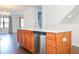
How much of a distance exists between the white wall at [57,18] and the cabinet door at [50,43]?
1.34 metres

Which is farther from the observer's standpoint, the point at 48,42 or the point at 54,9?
the point at 54,9

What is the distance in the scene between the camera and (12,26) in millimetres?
6723

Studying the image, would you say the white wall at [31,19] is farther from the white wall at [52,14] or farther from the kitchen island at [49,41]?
the kitchen island at [49,41]

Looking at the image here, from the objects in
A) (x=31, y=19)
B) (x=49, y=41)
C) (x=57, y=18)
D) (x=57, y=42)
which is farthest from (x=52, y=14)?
(x=57, y=42)

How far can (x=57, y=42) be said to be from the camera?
2098mm

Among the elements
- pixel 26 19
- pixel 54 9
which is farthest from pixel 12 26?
pixel 54 9

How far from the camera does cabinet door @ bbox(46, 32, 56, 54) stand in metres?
2.13

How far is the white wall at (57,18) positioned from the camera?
3483 mm

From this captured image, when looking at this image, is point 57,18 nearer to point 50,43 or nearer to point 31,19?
point 31,19

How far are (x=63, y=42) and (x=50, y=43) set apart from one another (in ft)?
0.82

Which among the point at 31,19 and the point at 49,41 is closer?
the point at 49,41

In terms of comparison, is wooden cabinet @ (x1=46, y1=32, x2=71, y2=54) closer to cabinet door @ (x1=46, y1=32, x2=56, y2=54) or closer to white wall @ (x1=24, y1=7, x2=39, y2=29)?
cabinet door @ (x1=46, y1=32, x2=56, y2=54)
